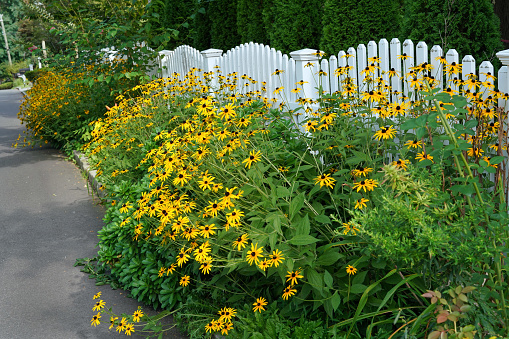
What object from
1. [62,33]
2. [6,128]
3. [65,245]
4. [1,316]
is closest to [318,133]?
[1,316]

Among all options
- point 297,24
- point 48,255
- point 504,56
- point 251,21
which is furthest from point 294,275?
point 251,21

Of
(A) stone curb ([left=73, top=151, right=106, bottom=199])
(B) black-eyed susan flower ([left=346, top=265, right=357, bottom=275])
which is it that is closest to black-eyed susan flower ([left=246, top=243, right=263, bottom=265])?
(B) black-eyed susan flower ([left=346, top=265, right=357, bottom=275])

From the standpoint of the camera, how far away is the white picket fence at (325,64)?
142 inches

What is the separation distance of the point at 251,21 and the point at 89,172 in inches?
171

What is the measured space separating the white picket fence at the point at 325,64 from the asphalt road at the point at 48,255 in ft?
8.03

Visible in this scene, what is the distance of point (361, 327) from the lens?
9.15 ft

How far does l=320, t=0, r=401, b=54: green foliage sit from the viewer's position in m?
6.47

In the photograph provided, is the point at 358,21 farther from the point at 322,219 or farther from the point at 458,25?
the point at 322,219

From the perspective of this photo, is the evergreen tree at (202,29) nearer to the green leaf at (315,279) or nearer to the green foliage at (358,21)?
the green foliage at (358,21)

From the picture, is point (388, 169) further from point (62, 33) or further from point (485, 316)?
point (62, 33)

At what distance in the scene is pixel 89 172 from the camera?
23.8 ft

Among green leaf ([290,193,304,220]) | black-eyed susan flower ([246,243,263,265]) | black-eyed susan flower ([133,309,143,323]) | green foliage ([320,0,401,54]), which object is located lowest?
black-eyed susan flower ([133,309,143,323])

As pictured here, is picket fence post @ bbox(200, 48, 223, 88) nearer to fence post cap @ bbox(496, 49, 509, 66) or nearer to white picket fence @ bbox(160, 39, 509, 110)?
white picket fence @ bbox(160, 39, 509, 110)

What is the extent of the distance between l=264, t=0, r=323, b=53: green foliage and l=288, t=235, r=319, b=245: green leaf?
18.2ft
